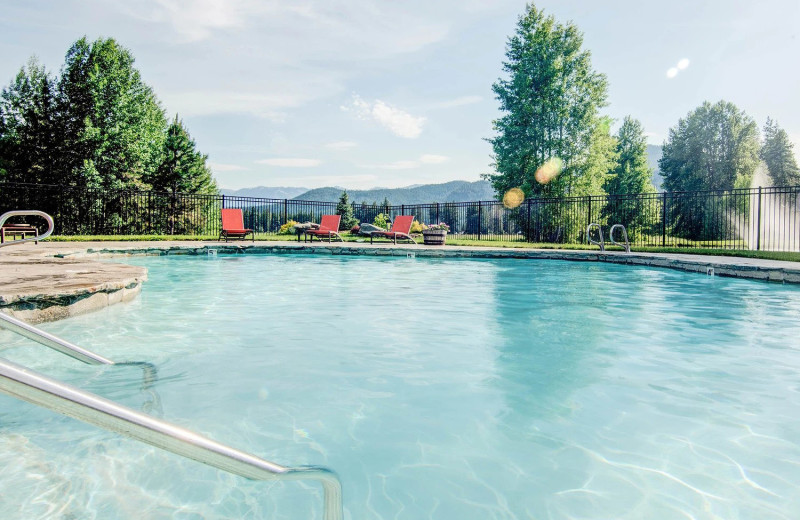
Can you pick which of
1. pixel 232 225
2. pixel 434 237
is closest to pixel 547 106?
pixel 434 237

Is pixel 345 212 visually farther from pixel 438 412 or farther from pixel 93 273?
pixel 438 412

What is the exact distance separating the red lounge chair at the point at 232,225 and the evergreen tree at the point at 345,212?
9.92 m

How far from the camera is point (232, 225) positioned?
16.3 metres

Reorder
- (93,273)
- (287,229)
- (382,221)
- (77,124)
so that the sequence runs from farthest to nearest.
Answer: (77,124) → (382,221) → (287,229) → (93,273)

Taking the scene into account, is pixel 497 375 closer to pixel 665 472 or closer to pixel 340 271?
pixel 665 472

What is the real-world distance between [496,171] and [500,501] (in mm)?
24432

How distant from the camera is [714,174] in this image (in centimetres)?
3659

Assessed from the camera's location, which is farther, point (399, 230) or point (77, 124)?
point (77, 124)

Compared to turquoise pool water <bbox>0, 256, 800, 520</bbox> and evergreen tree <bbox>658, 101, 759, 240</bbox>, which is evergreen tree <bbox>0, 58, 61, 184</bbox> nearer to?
turquoise pool water <bbox>0, 256, 800, 520</bbox>

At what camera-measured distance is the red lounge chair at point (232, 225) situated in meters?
15.9

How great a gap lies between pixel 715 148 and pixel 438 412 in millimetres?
42282

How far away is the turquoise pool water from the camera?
2.24 meters

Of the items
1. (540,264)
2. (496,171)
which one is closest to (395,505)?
(540,264)

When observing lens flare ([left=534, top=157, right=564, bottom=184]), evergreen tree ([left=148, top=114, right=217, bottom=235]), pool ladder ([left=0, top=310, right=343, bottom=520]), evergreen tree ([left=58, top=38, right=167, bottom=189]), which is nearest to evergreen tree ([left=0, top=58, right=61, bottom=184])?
evergreen tree ([left=58, top=38, right=167, bottom=189])
